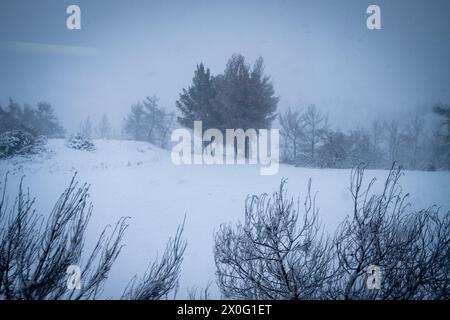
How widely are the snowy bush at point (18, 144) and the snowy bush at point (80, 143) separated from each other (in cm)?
181

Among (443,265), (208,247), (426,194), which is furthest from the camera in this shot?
(426,194)

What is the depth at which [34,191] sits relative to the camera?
35.8 feet

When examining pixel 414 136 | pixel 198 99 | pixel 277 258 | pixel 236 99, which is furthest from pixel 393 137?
pixel 277 258

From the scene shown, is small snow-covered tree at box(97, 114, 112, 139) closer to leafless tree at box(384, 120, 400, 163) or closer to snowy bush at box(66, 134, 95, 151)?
snowy bush at box(66, 134, 95, 151)

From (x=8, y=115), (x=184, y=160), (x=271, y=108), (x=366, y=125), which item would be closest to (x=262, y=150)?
(x=271, y=108)

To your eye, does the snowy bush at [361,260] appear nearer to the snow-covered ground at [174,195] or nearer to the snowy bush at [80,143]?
the snow-covered ground at [174,195]

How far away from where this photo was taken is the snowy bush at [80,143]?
56.0 ft

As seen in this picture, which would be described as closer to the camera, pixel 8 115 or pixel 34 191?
pixel 34 191

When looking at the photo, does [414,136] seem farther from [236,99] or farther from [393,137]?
[236,99]

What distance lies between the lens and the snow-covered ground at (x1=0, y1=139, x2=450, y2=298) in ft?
25.5

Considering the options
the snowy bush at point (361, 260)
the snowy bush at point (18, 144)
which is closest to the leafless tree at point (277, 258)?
the snowy bush at point (361, 260)

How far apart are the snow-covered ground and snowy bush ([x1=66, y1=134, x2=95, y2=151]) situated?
1488 millimetres
